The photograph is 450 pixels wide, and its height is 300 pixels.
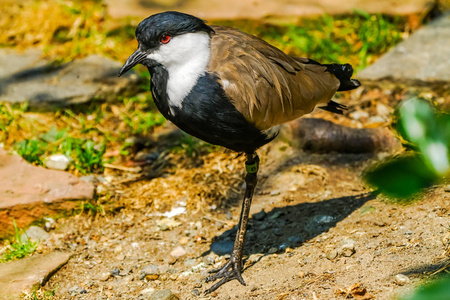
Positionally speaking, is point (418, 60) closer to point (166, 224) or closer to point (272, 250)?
point (272, 250)

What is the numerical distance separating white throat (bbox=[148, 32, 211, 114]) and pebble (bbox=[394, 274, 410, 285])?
1583 mm

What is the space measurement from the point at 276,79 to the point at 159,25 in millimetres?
862

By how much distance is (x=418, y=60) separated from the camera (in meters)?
5.91

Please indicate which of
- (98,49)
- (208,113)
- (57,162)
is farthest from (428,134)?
(98,49)

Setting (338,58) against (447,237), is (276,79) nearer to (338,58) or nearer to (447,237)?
(447,237)

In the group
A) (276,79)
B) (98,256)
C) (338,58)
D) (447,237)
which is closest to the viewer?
(447,237)

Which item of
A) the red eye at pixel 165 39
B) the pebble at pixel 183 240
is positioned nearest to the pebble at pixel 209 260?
the pebble at pixel 183 240

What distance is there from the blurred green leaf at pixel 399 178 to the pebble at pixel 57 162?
4.14 metres

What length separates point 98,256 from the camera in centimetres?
419

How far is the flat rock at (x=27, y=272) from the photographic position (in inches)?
142

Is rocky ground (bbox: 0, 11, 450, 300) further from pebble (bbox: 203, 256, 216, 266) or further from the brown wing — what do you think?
the brown wing

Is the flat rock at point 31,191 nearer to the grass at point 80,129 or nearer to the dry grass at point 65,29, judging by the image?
the grass at point 80,129

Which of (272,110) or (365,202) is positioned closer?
(272,110)

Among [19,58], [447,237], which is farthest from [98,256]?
[19,58]
